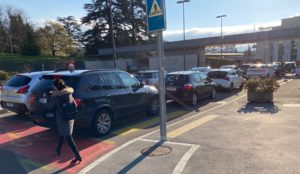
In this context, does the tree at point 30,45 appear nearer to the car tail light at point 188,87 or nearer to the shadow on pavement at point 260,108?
the car tail light at point 188,87

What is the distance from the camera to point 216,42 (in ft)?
150

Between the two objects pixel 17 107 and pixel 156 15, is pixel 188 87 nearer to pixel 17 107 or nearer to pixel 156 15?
pixel 156 15

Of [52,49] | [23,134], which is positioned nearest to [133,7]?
[52,49]

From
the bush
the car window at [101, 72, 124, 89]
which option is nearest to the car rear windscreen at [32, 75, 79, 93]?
the car window at [101, 72, 124, 89]

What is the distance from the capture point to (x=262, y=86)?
1245 cm

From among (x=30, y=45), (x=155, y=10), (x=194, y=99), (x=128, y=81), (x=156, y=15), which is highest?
(x=30, y=45)

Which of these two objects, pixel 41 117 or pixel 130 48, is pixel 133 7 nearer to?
pixel 130 48

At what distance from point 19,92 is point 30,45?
50932 mm

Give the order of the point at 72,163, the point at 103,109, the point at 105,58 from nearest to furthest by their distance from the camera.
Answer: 1. the point at 72,163
2. the point at 103,109
3. the point at 105,58

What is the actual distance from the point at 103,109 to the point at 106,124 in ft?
1.43

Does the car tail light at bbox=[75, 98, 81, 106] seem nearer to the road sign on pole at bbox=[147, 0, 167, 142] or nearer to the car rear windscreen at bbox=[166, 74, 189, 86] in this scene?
the road sign on pole at bbox=[147, 0, 167, 142]

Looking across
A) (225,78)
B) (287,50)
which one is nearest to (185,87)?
(225,78)

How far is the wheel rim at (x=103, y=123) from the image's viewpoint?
7520mm

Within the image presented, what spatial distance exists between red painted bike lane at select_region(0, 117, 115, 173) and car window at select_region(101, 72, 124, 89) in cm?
156
